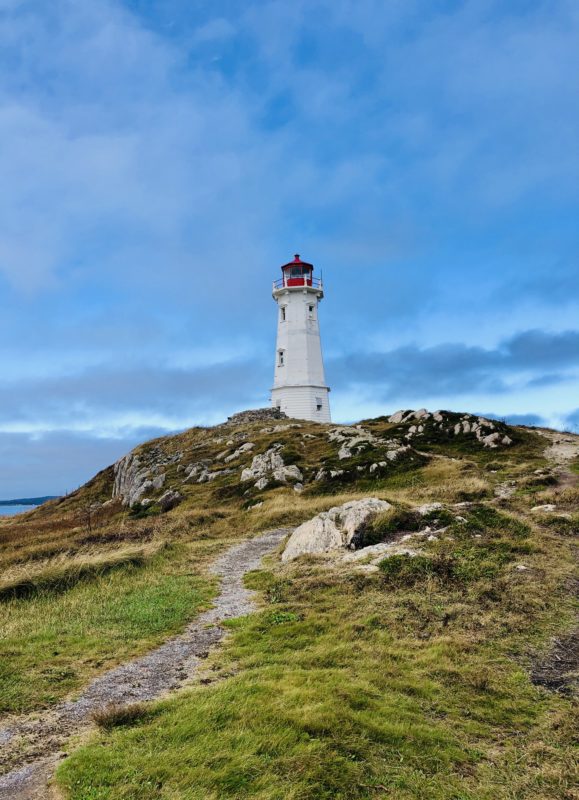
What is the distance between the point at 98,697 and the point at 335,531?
41.9 feet

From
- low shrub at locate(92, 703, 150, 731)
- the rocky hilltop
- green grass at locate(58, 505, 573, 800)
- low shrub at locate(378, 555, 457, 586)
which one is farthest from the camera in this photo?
the rocky hilltop

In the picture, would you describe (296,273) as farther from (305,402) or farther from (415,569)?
(415,569)

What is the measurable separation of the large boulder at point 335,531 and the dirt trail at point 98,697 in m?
4.41

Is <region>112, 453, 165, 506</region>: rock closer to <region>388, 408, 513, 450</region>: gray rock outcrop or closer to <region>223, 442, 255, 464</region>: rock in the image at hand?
<region>223, 442, 255, 464</region>: rock

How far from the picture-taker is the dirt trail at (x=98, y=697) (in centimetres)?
739

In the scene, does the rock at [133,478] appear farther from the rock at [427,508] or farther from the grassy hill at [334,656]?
the rock at [427,508]

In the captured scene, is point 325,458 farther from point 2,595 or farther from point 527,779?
point 527,779

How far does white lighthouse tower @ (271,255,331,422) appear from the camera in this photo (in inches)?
2584

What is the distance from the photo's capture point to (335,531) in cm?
2169

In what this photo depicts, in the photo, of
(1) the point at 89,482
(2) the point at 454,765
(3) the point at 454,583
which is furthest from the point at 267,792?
(1) the point at 89,482

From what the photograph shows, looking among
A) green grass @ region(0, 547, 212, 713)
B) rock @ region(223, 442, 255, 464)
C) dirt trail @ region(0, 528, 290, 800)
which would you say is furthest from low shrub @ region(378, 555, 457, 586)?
rock @ region(223, 442, 255, 464)

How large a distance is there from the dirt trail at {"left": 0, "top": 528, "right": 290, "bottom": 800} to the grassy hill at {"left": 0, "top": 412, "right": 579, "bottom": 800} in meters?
0.40

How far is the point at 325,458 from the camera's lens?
1662 inches

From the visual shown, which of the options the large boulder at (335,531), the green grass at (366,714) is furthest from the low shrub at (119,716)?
the large boulder at (335,531)
